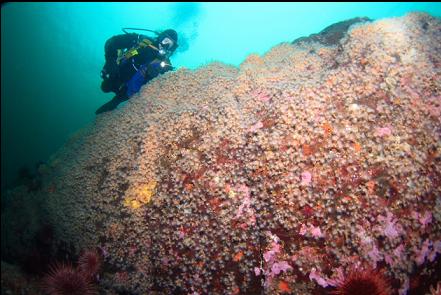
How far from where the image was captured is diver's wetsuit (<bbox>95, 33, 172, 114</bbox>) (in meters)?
7.79

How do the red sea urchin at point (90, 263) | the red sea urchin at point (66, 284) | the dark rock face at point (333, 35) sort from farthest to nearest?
the dark rock face at point (333, 35) → the red sea urchin at point (90, 263) → the red sea urchin at point (66, 284)

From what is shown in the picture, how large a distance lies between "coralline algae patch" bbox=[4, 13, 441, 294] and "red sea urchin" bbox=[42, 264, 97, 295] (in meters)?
0.40

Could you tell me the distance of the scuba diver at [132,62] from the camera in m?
7.80

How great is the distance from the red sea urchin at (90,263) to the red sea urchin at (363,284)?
3.95 metres

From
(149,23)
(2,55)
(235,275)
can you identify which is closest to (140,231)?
(235,275)

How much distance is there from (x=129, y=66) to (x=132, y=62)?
159 mm

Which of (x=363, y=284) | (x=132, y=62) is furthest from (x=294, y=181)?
(x=132, y=62)

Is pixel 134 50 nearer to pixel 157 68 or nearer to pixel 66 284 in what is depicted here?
pixel 157 68

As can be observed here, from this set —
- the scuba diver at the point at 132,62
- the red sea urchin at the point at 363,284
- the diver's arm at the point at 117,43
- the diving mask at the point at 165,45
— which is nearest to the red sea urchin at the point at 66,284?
the red sea urchin at the point at 363,284

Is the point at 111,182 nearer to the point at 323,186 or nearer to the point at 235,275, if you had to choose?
the point at 235,275

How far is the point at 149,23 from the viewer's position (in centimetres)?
10275

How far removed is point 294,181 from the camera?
3531 mm

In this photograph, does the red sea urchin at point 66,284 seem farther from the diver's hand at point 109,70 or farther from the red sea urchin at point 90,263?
the diver's hand at point 109,70

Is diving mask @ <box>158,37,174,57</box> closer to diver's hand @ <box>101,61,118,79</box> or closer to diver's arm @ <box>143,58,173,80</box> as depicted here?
diver's arm @ <box>143,58,173,80</box>
